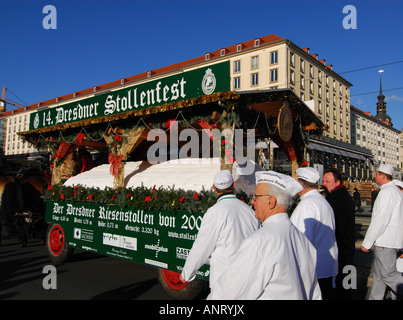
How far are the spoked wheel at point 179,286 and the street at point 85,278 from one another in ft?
0.81

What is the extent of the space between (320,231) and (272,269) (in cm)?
198

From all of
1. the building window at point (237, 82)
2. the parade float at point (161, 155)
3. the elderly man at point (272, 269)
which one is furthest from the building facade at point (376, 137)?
the elderly man at point (272, 269)

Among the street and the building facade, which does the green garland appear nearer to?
the street

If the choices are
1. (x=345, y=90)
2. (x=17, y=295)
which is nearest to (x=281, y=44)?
(x=345, y=90)

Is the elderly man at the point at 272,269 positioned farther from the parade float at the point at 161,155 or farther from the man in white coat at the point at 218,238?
the parade float at the point at 161,155

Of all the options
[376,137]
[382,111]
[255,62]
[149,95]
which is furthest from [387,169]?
[382,111]

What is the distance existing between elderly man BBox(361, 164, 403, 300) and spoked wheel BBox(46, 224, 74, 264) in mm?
6040

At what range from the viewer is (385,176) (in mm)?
4523

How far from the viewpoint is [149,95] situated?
20.3 ft

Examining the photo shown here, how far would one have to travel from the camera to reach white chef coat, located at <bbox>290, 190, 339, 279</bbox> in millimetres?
3266

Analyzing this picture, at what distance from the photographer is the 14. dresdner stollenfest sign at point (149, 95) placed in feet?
17.0

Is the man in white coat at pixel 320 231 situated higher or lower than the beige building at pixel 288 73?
lower
